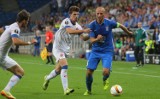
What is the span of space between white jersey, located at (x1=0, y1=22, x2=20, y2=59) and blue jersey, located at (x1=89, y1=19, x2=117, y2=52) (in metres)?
2.45

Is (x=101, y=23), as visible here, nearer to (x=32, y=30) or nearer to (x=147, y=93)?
(x=147, y=93)

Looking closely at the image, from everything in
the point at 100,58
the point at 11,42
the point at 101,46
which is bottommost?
the point at 100,58

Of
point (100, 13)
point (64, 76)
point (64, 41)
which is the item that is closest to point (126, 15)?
point (64, 41)

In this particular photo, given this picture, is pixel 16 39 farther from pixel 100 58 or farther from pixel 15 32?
pixel 100 58

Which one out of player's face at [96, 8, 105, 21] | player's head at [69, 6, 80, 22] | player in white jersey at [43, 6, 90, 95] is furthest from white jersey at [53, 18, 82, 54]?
player's face at [96, 8, 105, 21]

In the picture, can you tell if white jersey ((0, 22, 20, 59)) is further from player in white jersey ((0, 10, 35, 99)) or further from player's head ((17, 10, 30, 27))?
player's head ((17, 10, 30, 27))

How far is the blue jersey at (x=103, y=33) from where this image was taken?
549 inches

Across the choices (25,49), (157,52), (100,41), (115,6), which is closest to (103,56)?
(100,41)

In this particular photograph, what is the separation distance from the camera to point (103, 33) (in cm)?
1402

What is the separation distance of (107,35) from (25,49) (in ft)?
106

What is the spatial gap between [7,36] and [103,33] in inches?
115

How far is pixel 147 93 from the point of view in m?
14.2

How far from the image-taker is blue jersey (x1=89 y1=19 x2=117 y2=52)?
45.7 feet

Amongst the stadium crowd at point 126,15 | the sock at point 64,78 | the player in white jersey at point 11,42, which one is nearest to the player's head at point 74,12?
the sock at point 64,78
